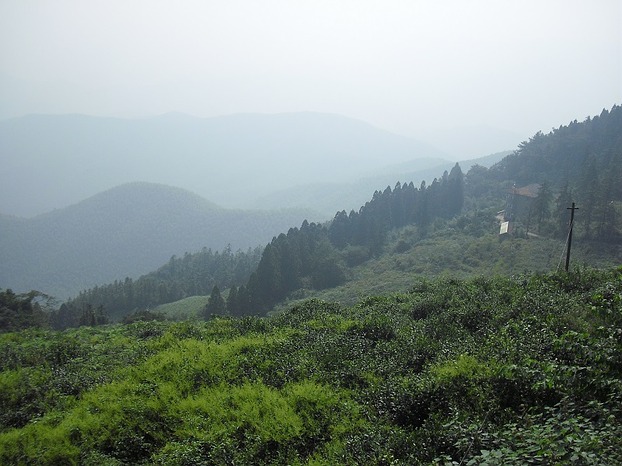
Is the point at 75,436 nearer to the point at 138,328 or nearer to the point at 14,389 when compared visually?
the point at 14,389

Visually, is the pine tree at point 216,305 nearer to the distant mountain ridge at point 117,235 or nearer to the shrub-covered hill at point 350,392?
the shrub-covered hill at point 350,392

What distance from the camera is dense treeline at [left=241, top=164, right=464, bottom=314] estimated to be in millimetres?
51750

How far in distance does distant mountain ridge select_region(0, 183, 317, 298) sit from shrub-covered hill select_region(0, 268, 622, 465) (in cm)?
14586

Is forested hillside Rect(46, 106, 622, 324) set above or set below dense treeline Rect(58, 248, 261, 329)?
above

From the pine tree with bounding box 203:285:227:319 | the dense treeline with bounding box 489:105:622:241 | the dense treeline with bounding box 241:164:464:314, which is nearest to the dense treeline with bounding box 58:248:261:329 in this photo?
the dense treeline with bounding box 241:164:464:314

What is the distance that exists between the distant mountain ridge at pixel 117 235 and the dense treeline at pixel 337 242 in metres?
92.2

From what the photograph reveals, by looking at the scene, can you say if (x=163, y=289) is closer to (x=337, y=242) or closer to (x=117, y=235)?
(x=337, y=242)

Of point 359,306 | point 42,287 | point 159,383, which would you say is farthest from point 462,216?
point 42,287

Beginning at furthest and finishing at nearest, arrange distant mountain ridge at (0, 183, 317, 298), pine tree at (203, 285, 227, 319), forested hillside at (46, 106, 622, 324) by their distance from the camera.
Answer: distant mountain ridge at (0, 183, 317, 298)
pine tree at (203, 285, 227, 319)
forested hillside at (46, 106, 622, 324)

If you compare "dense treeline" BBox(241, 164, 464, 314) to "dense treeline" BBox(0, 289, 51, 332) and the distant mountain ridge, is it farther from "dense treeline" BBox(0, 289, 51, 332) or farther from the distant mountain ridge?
the distant mountain ridge

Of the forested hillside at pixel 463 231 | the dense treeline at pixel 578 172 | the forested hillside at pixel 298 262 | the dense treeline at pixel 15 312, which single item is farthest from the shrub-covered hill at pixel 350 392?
the dense treeline at pixel 578 172

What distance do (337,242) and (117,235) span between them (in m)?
137

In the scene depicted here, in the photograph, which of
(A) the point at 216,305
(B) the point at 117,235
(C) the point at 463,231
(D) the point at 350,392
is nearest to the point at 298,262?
(A) the point at 216,305

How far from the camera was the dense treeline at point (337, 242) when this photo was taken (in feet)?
170
